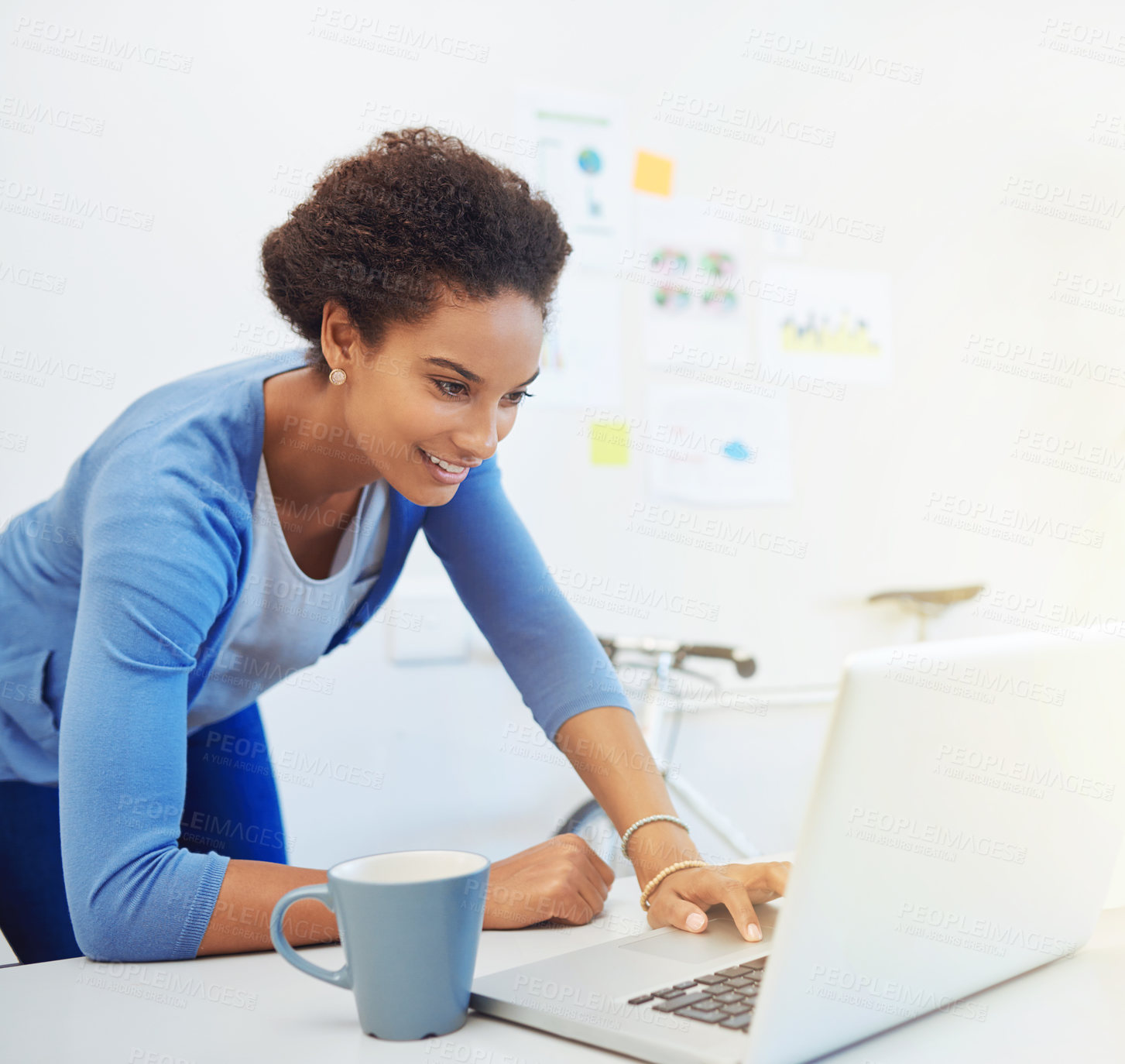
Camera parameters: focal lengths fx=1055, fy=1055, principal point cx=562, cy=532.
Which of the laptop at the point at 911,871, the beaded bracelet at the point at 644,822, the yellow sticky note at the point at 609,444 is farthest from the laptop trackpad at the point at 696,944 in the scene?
the yellow sticky note at the point at 609,444

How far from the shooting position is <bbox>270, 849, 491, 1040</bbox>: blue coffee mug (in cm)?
51

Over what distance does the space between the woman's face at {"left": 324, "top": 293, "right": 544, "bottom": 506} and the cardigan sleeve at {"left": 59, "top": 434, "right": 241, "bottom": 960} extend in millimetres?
222

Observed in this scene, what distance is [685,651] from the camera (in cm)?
197

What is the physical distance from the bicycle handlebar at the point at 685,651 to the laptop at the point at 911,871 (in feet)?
4.33

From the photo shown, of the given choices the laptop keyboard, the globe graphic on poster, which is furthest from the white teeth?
the globe graphic on poster

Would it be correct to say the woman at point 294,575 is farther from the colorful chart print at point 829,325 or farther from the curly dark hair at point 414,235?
the colorful chart print at point 829,325

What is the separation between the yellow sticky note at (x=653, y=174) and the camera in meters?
2.07

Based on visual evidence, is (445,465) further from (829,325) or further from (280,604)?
(829,325)

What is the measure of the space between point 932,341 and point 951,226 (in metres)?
0.26

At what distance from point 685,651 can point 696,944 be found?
131cm

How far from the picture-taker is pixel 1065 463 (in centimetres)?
247

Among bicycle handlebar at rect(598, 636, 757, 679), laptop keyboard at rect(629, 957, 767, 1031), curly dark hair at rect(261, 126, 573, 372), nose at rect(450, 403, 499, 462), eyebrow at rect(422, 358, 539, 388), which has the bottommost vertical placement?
bicycle handlebar at rect(598, 636, 757, 679)

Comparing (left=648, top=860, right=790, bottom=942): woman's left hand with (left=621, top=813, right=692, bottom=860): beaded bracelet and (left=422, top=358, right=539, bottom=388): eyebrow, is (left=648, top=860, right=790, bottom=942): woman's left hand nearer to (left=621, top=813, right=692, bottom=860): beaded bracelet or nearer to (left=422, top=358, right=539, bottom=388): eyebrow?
(left=621, top=813, right=692, bottom=860): beaded bracelet

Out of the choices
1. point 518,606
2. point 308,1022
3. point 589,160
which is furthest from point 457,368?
point 589,160
